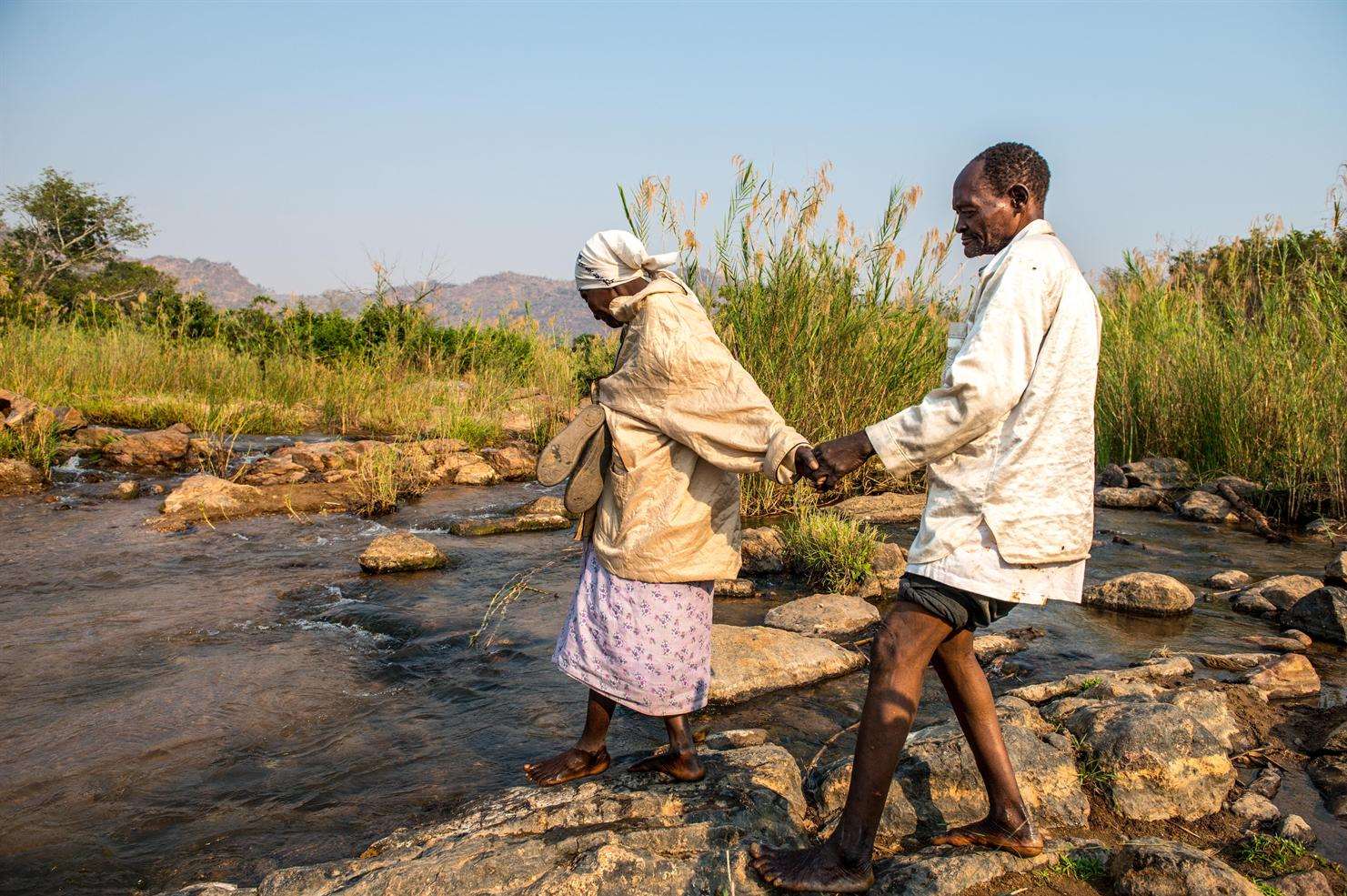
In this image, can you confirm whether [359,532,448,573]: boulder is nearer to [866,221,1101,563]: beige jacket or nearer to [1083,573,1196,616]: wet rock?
[1083,573,1196,616]: wet rock

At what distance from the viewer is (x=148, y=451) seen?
9297 mm

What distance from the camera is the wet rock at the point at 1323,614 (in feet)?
14.7

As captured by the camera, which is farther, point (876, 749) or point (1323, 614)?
point (1323, 614)

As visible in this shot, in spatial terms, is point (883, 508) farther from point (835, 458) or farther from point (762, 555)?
point (835, 458)

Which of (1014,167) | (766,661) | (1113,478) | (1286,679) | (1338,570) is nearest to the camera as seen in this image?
(1014,167)

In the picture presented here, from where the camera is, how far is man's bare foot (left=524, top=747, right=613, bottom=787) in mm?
2939

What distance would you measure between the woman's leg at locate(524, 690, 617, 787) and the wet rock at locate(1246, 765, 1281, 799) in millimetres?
2030

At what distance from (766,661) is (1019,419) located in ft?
7.17

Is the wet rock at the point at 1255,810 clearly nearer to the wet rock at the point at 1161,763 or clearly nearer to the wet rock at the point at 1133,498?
the wet rock at the point at 1161,763

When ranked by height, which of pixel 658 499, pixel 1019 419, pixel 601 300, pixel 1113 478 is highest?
pixel 601 300

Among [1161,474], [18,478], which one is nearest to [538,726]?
[18,478]

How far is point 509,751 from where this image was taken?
3477mm

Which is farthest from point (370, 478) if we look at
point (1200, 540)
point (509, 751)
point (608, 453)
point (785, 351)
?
point (1200, 540)

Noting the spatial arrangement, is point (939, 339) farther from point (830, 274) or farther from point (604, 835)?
point (604, 835)
